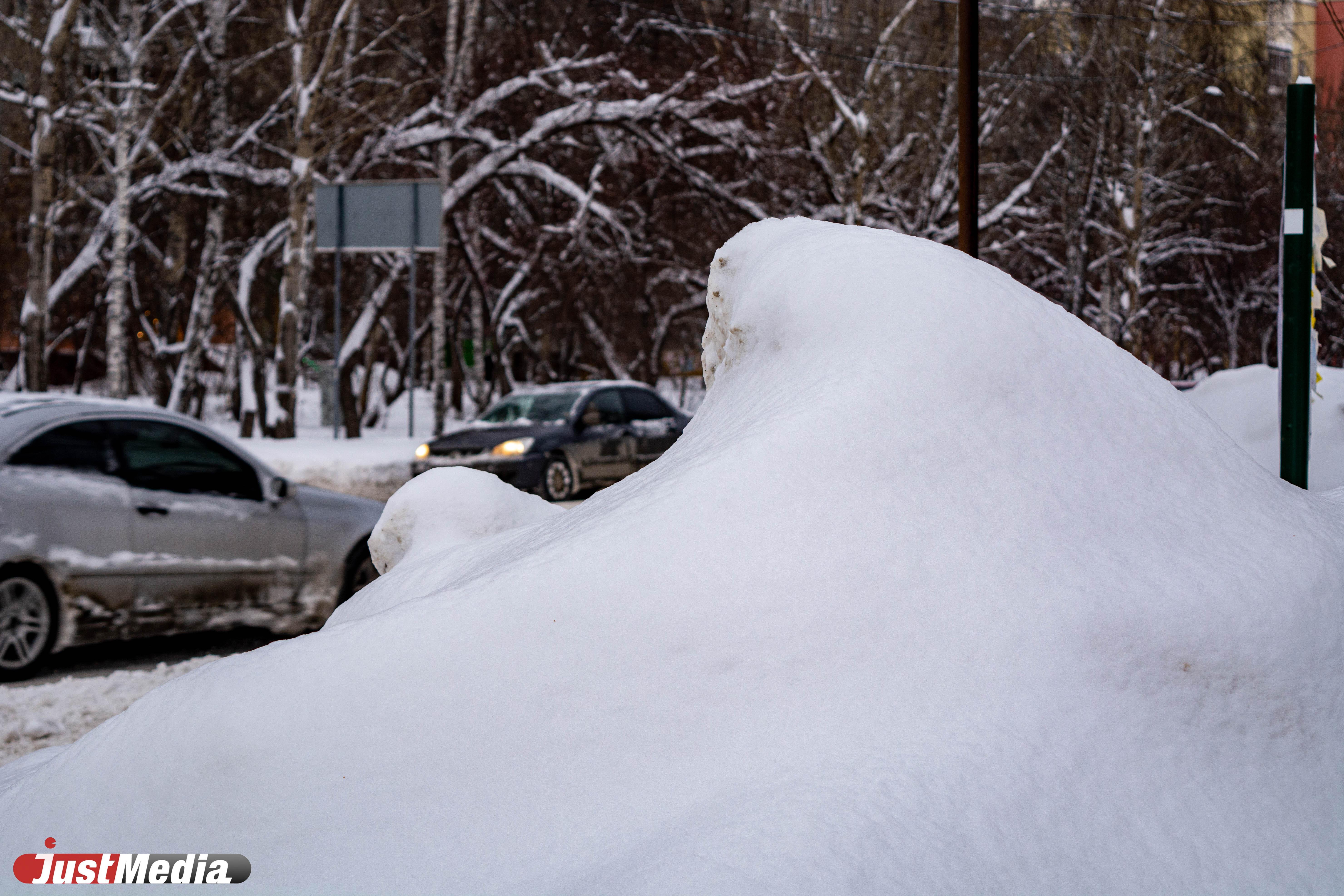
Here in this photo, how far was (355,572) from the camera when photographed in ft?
25.1

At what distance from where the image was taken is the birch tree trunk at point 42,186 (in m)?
17.5

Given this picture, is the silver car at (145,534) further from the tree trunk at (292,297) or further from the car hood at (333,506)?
the tree trunk at (292,297)

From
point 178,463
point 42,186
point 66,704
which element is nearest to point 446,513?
point 66,704

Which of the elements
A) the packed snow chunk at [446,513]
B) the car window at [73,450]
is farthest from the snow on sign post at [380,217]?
the packed snow chunk at [446,513]

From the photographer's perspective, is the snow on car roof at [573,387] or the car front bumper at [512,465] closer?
the car front bumper at [512,465]

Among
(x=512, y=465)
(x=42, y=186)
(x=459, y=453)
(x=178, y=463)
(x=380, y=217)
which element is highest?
(x=42, y=186)

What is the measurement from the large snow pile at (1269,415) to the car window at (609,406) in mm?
8143

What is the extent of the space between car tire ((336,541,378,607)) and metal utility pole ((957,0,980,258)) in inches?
203

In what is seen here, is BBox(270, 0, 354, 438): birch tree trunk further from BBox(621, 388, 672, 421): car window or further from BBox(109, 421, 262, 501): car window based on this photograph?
BBox(109, 421, 262, 501): car window

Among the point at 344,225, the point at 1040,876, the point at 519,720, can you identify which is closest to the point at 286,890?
the point at 519,720

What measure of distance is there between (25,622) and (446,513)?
12.7 ft

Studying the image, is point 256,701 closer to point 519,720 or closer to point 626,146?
point 519,720

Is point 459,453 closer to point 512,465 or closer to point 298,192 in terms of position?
point 512,465

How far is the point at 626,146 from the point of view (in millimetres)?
24562
